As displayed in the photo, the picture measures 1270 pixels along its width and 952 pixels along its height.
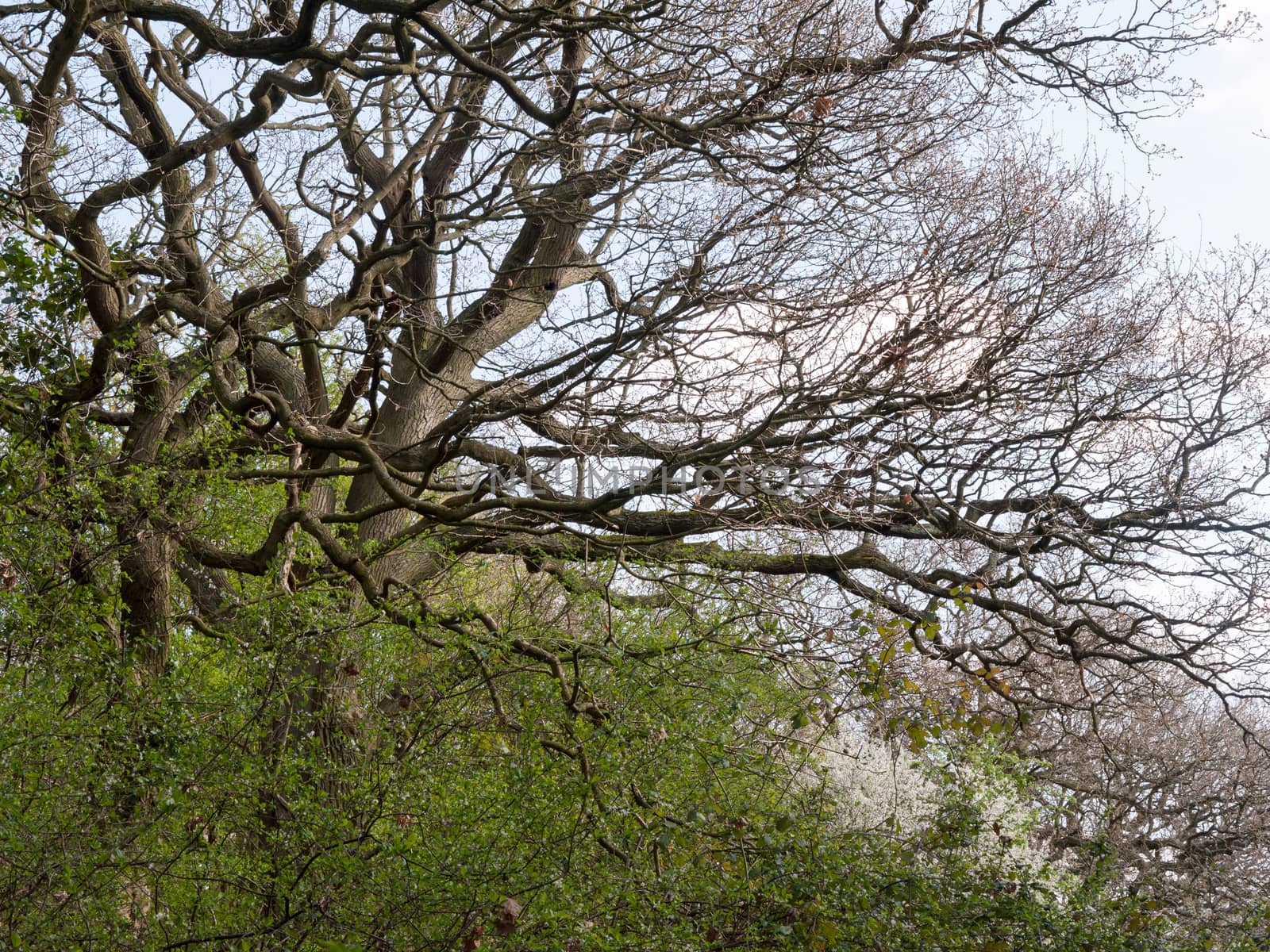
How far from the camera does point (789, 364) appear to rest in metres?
5.79

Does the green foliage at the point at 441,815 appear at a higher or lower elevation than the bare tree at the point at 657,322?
lower

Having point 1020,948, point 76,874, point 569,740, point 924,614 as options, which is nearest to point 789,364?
point 924,614

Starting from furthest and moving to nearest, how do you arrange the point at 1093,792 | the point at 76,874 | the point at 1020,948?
the point at 1093,792, the point at 1020,948, the point at 76,874

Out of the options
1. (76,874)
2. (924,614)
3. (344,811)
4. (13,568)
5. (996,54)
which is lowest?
(76,874)

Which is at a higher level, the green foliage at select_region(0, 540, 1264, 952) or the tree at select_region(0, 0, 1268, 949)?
the tree at select_region(0, 0, 1268, 949)

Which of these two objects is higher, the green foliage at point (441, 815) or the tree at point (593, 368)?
the tree at point (593, 368)

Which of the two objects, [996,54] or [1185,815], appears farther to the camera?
[1185,815]

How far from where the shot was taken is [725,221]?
18.7 feet

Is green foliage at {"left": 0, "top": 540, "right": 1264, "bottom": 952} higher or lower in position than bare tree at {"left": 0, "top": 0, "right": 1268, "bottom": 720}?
lower

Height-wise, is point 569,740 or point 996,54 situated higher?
point 996,54

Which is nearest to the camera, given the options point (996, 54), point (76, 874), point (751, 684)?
point (76, 874)

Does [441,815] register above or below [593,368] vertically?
below

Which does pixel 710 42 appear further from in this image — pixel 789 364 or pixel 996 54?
pixel 996 54

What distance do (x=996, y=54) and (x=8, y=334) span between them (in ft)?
21.9
